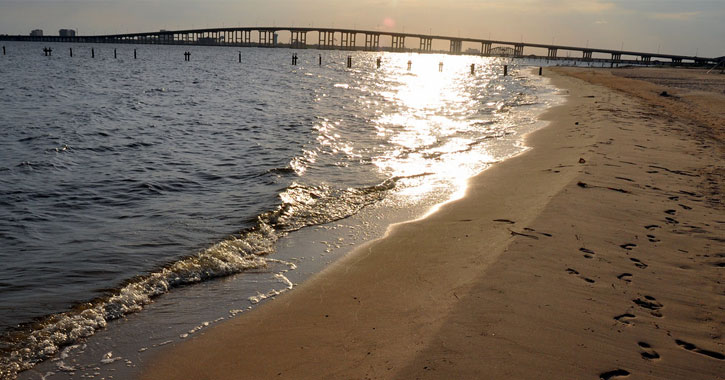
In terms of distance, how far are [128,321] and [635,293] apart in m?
5.12

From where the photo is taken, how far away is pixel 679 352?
389cm

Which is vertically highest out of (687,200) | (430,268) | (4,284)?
(687,200)

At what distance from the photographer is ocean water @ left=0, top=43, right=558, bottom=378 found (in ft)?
19.4

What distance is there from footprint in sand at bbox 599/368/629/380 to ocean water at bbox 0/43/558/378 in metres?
4.02

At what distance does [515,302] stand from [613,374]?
1.23 m

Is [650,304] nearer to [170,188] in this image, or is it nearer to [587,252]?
[587,252]

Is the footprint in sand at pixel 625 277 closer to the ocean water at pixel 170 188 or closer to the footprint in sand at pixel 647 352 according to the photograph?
the footprint in sand at pixel 647 352

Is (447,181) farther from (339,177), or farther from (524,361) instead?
(524,361)

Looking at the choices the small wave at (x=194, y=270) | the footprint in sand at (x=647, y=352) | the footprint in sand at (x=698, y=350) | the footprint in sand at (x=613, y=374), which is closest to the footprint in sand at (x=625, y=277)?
the footprint in sand at (x=698, y=350)

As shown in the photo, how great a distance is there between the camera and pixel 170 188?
10.8 metres

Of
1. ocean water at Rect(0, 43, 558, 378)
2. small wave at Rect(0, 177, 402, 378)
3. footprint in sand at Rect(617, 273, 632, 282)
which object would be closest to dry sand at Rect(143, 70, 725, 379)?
footprint in sand at Rect(617, 273, 632, 282)

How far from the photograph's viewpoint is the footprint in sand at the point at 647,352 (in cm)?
382

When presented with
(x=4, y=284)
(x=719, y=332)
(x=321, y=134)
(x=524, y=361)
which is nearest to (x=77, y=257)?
(x=4, y=284)

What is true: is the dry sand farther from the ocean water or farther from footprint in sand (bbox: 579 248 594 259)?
the ocean water
